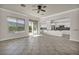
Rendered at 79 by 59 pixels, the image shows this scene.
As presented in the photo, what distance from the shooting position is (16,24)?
30.6ft

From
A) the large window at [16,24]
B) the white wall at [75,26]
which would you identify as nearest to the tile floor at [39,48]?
the white wall at [75,26]

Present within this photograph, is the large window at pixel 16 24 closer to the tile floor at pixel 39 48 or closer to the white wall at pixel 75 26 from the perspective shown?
the tile floor at pixel 39 48

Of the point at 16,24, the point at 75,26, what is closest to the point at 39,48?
the point at 75,26

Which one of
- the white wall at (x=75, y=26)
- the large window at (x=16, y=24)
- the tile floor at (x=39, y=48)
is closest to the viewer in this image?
the tile floor at (x=39, y=48)

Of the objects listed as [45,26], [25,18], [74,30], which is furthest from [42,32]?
[74,30]

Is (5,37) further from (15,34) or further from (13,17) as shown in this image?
(13,17)

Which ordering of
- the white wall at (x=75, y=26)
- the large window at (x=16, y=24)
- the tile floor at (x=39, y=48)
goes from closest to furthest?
1. the tile floor at (x=39, y=48)
2. the white wall at (x=75, y=26)
3. the large window at (x=16, y=24)

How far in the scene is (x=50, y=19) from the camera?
11688 mm

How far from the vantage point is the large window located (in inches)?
332

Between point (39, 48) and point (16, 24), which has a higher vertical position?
point (16, 24)

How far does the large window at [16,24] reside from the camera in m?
8.43

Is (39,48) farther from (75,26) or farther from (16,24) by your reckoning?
(16,24)
